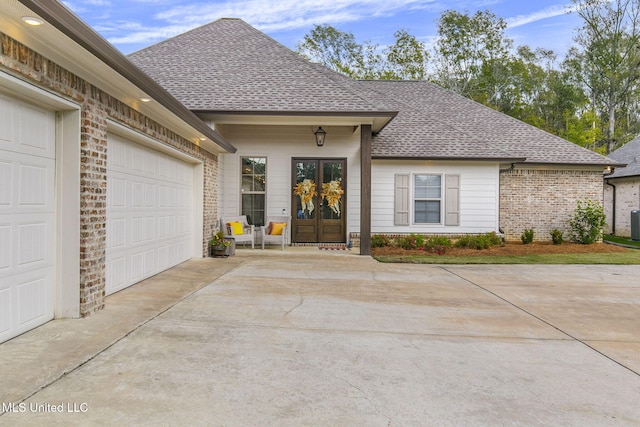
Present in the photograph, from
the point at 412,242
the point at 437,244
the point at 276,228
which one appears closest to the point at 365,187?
the point at 412,242

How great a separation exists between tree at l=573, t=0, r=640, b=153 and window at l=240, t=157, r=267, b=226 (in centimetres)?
2546

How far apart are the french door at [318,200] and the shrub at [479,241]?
3465 mm

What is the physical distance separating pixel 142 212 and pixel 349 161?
22.3 ft

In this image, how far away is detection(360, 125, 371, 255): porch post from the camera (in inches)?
397

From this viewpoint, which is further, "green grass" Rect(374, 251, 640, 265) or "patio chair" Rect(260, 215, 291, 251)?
"patio chair" Rect(260, 215, 291, 251)

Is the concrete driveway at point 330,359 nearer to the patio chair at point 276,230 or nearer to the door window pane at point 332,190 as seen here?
the patio chair at point 276,230

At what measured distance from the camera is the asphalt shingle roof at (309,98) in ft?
33.4

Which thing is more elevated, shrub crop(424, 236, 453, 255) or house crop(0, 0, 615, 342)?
house crop(0, 0, 615, 342)

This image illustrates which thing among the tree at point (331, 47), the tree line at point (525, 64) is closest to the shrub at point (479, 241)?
the tree line at point (525, 64)

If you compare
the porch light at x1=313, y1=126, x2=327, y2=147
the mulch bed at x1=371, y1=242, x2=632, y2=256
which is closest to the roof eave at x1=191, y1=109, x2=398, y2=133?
the porch light at x1=313, y1=126, x2=327, y2=147

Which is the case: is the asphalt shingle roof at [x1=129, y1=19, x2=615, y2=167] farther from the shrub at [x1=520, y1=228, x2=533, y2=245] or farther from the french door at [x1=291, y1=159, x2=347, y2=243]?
the shrub at [x1=520, y1=228, x2=533, y2=245]

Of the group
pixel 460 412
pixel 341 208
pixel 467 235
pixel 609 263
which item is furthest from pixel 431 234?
pixel 460 412

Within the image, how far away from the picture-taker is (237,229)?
36.4 feet

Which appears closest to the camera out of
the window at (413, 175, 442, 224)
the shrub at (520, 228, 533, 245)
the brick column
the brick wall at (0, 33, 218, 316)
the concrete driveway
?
Result: the concrete driveway
